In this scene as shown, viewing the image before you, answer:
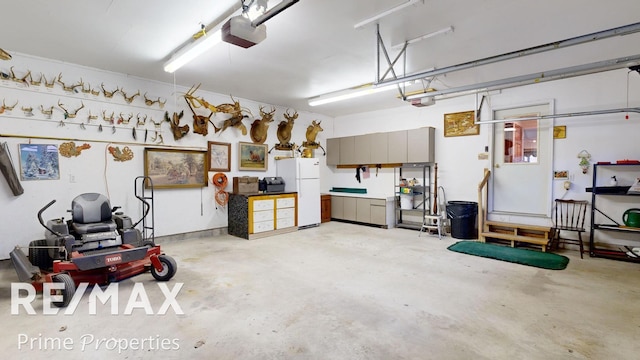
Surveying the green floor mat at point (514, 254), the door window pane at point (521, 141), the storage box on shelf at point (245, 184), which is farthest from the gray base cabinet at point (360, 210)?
the door window pane at point (521, 141)

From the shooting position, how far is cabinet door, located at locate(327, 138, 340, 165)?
8.28 meters

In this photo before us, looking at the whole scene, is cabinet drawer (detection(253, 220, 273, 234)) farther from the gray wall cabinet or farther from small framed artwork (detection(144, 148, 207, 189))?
the gray wall cabinet

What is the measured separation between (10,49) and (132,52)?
5.41 feet

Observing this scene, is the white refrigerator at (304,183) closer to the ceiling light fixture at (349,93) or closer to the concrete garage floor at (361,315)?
the ceiling light fixture at (349,93)

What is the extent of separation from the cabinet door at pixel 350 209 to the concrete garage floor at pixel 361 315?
3.11 meters

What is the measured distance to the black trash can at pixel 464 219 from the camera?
5.88 meters

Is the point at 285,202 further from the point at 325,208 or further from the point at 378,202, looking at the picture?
the point at 378,202

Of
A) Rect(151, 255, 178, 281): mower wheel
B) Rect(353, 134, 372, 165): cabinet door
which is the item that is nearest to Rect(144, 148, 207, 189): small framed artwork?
Rect(151, 255, 178, 281): mower wheel

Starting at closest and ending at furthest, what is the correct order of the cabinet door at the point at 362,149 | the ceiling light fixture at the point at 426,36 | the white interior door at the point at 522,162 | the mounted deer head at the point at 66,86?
the ceiling light fixture at the point at 426,36 < the mounted deer head at the point at 66,86 < the white interior door at the point at 522,162 < the cabinet door at the point at 362,149

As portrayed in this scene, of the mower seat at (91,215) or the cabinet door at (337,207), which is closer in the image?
the mower seat at (91,215)

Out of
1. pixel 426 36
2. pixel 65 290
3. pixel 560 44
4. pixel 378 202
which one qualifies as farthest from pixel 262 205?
pixel 560 44

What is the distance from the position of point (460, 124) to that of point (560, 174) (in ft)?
6.58

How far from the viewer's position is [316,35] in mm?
3512

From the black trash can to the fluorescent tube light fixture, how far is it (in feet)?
16.9
